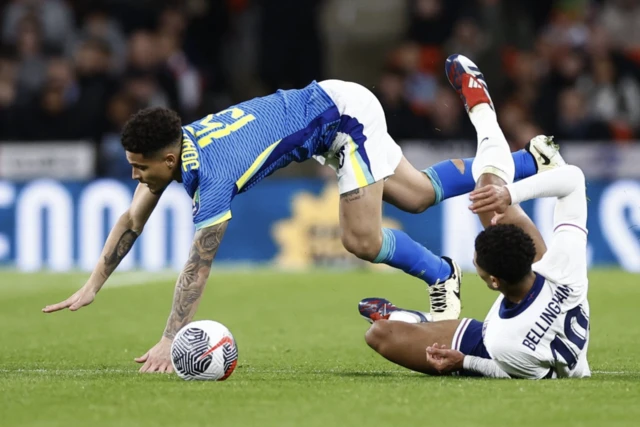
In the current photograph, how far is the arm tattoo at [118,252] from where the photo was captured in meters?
6.97

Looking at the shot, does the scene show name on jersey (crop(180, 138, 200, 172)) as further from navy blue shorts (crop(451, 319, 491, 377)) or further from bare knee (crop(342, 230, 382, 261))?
navy blue shorts (crop(451, 319, 491, 377))

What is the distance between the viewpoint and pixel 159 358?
634 centimetres

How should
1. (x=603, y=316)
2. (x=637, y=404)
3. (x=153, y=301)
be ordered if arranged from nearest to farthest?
(x=637, y=404), (x=603, y=316), (x=153, y=301)

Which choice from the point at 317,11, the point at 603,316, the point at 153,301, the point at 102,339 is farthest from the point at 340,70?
the point at 102,339

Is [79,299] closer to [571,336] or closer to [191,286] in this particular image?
[191,286]

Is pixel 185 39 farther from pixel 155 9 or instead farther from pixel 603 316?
pixel 603 316

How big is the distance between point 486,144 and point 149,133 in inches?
84.8

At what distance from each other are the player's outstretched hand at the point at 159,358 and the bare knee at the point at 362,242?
1.43 metres

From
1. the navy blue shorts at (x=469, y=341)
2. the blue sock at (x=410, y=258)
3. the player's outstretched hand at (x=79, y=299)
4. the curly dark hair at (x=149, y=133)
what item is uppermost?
the curly dark hair at (x=149, y=133)

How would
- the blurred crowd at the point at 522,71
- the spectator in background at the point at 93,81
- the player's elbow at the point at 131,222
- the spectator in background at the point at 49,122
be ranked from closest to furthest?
the player's elbow at the point at 131,222, the blurred crowd at the point at 522,71, the spectator in background at the point at 49,122, the spectator in background at the point at 93,81

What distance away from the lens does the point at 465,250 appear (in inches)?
555

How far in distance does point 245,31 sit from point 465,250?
591 cm

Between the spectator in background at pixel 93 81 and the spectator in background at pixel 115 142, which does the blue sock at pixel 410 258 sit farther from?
the spectator in background at pixel 93 81

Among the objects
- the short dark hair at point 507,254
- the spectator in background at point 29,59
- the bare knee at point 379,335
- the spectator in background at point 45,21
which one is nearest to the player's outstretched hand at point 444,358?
the bare knee at point 379,335
